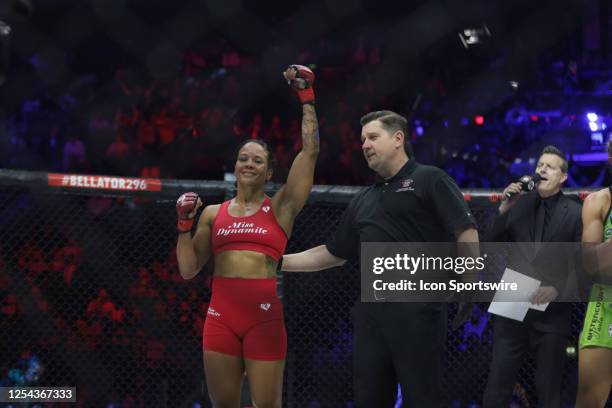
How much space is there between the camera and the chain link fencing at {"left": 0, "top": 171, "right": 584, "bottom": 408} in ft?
12.6

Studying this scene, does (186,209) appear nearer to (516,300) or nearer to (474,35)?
(516,300)

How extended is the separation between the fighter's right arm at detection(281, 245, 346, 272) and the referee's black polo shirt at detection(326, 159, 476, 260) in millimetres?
277

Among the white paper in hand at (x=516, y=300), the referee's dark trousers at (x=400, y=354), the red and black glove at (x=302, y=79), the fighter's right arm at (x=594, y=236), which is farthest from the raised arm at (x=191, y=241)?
the fighter's right arm at (x=594, y=236)

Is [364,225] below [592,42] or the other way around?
below

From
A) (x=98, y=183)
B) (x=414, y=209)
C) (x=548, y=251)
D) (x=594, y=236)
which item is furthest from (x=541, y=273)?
(x=98, y=183)

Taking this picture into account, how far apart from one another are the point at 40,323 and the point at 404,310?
2.75 metres

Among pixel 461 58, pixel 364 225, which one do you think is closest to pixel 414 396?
pixel 364 225

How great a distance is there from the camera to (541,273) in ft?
11.2

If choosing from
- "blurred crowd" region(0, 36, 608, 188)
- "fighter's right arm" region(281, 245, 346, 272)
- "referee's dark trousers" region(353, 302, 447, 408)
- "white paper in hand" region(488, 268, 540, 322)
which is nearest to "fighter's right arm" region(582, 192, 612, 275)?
"white paper in hand" region(488, 268, 540, 322)

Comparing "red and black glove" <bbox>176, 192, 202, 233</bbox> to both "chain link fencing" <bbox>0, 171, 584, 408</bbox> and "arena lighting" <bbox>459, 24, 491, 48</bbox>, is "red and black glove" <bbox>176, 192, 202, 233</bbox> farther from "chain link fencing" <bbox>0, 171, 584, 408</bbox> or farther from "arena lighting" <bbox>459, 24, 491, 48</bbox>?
"arena lighting" <bbox>459, 24, 491, 48</bbox>

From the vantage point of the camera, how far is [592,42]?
6.26 meters

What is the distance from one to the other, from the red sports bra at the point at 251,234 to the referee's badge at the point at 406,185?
0.58m

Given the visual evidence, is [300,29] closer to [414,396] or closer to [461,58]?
[461,58]

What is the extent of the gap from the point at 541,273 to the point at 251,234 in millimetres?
1407
